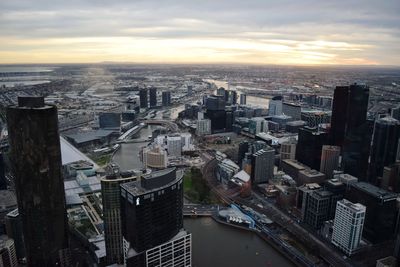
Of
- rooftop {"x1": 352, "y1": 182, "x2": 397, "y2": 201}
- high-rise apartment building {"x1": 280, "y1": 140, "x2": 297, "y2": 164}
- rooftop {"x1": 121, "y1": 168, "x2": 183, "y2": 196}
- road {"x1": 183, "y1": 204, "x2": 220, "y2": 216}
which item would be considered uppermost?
rooftop {"x1": 121, "y1": 168, "x2": 183, "y2": 196}

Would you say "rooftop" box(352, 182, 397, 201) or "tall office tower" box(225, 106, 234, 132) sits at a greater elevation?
"rooftop" box(352, 182, 397, 201)

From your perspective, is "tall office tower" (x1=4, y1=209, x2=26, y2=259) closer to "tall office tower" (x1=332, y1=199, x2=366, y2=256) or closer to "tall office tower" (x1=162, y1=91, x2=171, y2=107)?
"tall office tower" (x1=332, y1=199, x2=366, y2=256)

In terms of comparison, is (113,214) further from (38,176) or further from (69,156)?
(69,156)

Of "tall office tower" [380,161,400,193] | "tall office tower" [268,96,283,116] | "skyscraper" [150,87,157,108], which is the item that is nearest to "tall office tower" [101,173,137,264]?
"tall office tower" [380,161,400,193]

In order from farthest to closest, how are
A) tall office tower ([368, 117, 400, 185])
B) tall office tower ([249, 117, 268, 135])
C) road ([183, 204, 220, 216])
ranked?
tall office tower ([249, 117, 268, 135])
tall office tower ([368, 117, 400, 185])
road ([183, 204, 220, 216])

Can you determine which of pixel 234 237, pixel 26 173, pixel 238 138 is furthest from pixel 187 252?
pixel 238 138

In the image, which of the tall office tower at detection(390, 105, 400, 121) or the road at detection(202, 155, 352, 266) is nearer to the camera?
the road at detection(202, 155, 352, 266)
